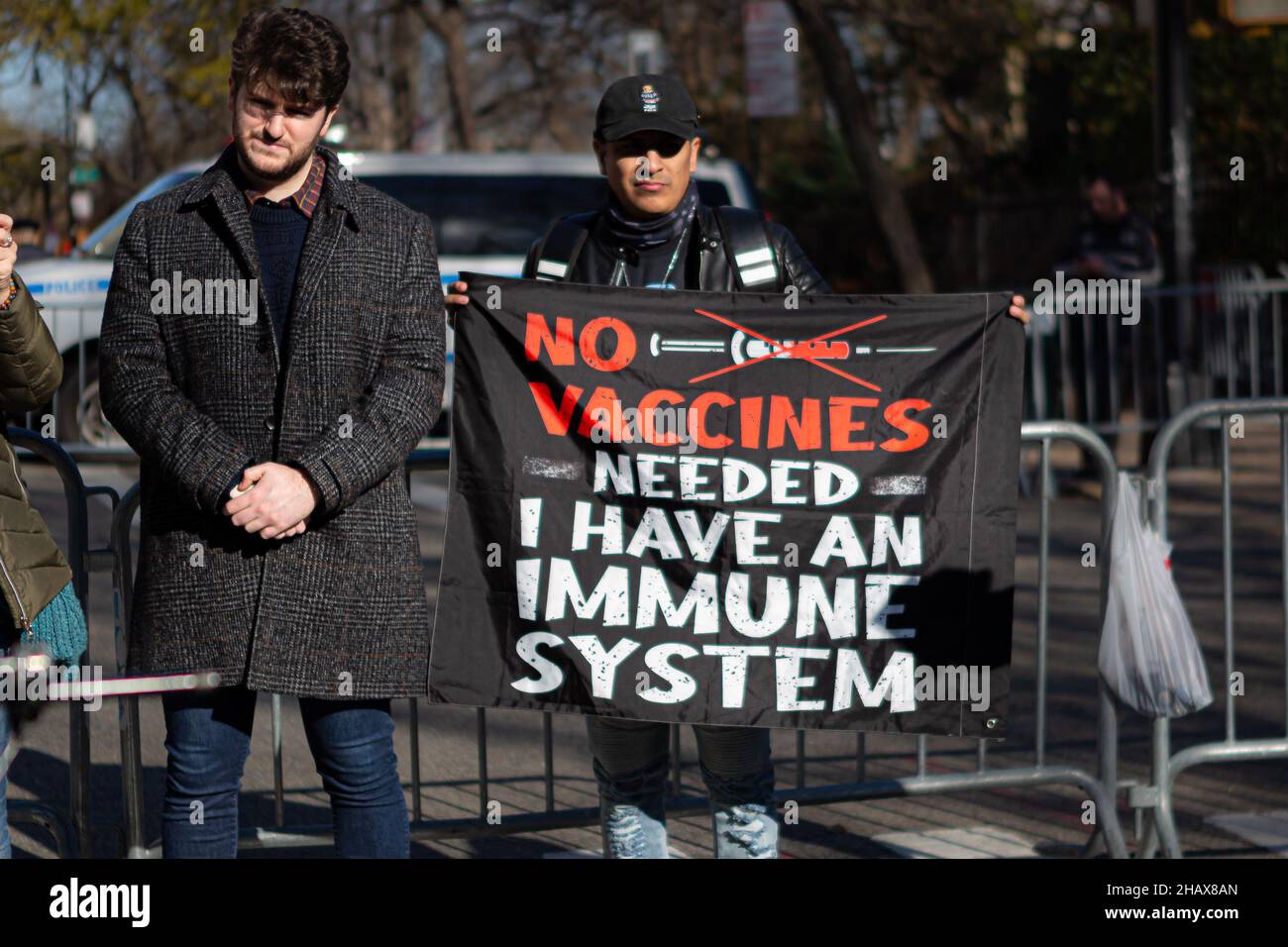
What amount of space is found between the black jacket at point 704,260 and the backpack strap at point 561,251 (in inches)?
0.7

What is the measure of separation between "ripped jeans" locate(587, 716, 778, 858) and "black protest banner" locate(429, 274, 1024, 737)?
86 millimetres

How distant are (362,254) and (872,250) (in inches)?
864

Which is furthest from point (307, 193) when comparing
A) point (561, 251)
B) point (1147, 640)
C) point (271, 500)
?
point (1147, 640)

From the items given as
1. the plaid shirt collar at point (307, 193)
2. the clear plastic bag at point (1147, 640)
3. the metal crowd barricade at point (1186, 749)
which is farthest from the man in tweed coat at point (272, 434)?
the metal crowd barricade at point (1186, 749)

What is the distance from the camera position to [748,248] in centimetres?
407

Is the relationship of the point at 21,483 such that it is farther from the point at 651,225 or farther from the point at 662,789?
the point at 662,789

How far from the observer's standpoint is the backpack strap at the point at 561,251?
4.17 meters

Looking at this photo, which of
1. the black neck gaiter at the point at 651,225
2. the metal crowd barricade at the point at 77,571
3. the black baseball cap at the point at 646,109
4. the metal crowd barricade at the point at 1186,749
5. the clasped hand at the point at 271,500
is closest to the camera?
the clasped hand at the point at 271,500

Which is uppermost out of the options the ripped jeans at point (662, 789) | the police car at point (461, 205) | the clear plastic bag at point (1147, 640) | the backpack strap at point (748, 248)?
the police car at point (461, 205)

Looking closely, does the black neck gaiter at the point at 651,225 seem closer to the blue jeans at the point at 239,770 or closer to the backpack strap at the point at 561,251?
the backpack strap at the point at 561,251
